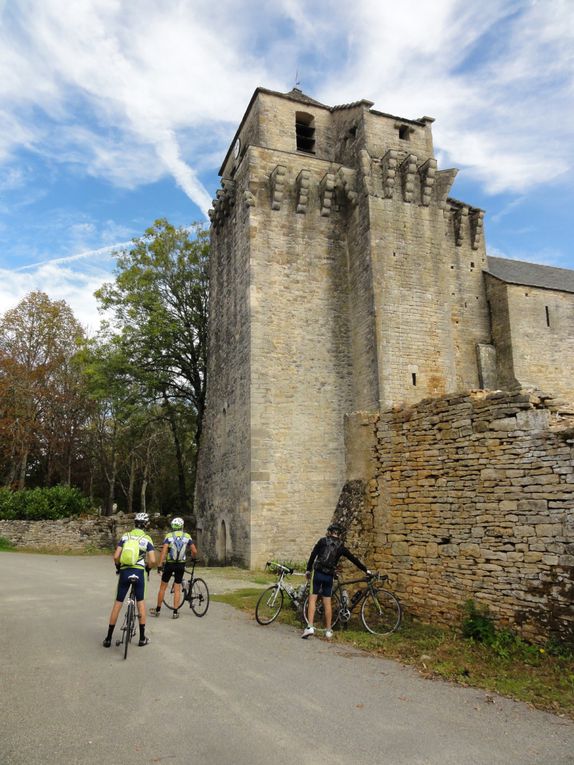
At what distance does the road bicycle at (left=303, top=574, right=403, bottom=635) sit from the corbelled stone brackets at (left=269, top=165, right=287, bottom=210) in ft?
45.7

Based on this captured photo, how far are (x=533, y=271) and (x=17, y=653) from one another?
24557mm

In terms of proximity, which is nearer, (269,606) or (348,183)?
(269,606)

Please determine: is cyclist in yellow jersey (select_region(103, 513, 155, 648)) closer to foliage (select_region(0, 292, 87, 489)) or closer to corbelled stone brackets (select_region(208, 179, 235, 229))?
corbelled stone brackets (select_region(208, 179, 235, 229))

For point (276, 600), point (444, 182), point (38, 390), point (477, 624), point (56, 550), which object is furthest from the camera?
point (38, 390)

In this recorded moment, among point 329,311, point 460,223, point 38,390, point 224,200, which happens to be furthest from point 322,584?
point 38,390

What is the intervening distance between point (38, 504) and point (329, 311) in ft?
48.7

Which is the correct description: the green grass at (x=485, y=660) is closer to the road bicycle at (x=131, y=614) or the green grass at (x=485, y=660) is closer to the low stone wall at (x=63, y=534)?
the road bicycle at (x=131, y=614)

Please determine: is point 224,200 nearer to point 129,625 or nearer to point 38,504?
point 38,504

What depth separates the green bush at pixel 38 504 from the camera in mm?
23297

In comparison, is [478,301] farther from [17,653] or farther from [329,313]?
[17,653]

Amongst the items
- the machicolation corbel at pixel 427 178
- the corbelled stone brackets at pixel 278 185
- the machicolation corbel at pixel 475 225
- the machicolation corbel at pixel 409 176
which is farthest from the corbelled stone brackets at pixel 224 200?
the machicolation corbel at pixel 475 225

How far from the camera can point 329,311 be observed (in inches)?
739

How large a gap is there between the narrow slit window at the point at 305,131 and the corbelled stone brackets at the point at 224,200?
329 cm

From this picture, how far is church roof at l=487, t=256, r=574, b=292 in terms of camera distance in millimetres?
22047
